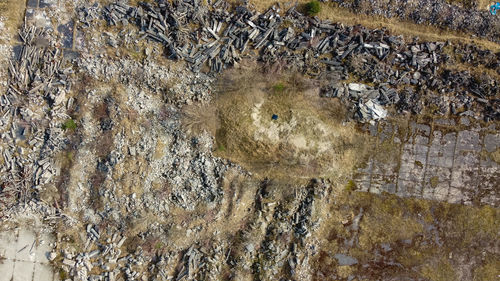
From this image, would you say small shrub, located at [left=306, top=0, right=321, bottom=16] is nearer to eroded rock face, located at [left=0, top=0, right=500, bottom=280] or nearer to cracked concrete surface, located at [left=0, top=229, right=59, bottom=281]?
eroded rock face, located at [left=0, top=0, right=500, bottom=280]

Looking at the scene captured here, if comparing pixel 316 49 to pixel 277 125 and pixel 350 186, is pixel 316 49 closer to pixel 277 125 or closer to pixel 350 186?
pixel 277 125

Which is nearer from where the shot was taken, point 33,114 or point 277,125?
point 33,114

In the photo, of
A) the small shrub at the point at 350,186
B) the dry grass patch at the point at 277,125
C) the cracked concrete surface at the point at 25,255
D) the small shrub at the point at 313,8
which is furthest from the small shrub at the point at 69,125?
the small shrub at the point at 350,186

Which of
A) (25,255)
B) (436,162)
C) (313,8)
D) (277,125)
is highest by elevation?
(313,8)

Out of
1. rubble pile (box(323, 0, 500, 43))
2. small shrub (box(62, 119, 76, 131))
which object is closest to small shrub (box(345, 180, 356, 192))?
rubble pile (box(323, 0, 500, 43))

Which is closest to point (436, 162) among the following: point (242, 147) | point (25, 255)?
point (242, 147)

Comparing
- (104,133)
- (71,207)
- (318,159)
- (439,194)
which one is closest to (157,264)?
(71,207)

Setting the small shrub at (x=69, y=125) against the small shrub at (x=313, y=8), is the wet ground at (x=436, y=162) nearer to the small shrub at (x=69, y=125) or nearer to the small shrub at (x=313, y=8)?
the small shrub at (x=313, y=8)
